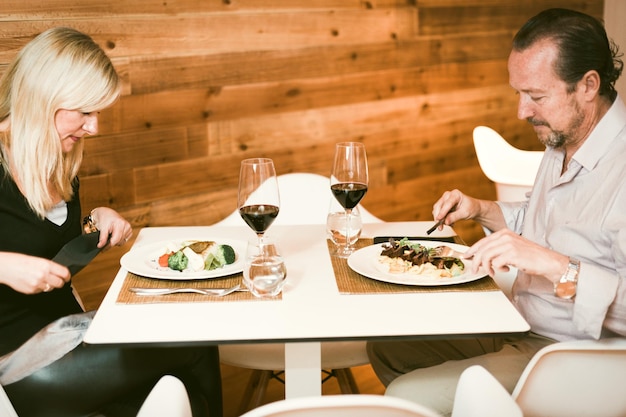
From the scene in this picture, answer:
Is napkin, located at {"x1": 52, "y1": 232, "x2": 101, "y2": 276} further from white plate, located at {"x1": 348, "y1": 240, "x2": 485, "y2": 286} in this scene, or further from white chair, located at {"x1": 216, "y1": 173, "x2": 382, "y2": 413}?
white plate, located at {"x1": 348, "y1": 240, "x2": 485, "y2": 286}

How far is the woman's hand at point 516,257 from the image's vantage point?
1.61 m

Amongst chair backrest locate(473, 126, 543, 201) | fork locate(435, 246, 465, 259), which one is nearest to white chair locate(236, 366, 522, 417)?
fork locate(435, 246, 465, 259)

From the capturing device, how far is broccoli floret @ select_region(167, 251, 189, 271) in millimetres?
1744

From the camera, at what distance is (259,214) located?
1.67m

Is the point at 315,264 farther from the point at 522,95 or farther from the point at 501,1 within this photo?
the point at 501,1

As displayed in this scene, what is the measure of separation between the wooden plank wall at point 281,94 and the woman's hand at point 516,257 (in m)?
1.84

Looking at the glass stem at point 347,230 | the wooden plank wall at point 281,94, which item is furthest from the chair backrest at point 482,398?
the wooden plank wall at point 281,94

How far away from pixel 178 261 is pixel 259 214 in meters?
0.23

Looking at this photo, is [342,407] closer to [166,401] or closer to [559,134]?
[166,401]

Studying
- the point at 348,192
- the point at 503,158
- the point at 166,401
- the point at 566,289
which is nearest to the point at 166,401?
the point at 166,401

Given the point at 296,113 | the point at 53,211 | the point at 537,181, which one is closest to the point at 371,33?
the point at 296,113

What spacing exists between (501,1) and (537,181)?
99.1 inches

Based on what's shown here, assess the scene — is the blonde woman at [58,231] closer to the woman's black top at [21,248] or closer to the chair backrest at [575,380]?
the woman's black top at [21,248]

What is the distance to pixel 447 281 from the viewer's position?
1.68m
